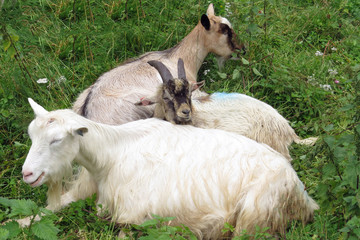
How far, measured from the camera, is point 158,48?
21.9 ft

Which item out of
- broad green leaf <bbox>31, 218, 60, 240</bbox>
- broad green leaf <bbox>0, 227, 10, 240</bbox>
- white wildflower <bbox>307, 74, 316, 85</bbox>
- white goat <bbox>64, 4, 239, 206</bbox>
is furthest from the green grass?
broad green leaf <bbox>0, 227, 10, 240</bbox>

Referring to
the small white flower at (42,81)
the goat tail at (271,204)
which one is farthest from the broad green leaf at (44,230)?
the small white flower at (42,81)

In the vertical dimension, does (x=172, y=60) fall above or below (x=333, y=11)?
below

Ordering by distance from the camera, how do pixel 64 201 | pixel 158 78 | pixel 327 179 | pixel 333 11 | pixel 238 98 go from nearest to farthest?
1. pixel 327 179
2. pixel 64 201
3. pixel 238 98
4. pixel 158 78
5. pixel 333 11

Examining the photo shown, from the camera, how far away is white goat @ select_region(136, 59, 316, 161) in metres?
5.05

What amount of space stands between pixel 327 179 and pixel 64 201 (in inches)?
83.5

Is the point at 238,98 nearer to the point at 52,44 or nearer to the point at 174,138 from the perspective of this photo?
the point at 174,138

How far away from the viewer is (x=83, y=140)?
13.0 feet

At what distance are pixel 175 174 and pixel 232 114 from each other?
4.53 ft

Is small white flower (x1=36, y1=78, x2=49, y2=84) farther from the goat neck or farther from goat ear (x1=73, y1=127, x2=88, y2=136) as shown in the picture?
goat ear (x1=73, y1=127, x2=88, y2=136)

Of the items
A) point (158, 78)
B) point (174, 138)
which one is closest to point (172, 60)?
point (158, 78)

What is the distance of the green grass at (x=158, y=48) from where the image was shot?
501cm

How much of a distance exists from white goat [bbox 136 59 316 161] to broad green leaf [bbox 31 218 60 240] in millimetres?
1715

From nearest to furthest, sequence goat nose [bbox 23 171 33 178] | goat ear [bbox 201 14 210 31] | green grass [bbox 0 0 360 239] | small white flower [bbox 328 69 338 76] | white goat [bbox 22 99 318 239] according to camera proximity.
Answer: goat nose [bbox 23 171 33 178]
white goat [bbox 22 99 318 239]
green grass [bbox 0 0 360 239]
small white flower [bbox 328 69 338 76]
goat ear [bbox 201 14 210 31]
